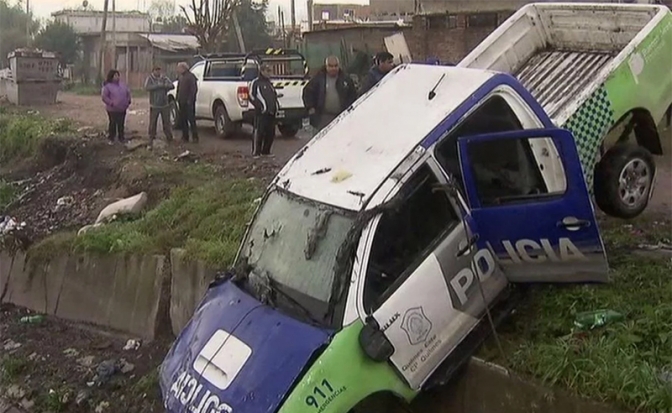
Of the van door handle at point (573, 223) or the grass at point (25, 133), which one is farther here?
the grass at point (25, 133)

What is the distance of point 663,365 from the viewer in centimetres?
555

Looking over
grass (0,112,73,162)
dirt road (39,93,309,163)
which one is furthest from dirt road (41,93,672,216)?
grass (0,112,73,162)

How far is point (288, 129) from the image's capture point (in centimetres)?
1709

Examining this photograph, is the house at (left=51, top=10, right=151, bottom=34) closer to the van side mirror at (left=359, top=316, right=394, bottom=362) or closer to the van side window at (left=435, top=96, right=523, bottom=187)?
the van side window at (left=435, top=96, right=523, bottom=187)

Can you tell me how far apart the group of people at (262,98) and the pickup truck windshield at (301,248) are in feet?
16.8

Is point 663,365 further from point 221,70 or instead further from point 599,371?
point 221,70

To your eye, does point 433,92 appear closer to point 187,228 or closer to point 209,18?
point 187,228

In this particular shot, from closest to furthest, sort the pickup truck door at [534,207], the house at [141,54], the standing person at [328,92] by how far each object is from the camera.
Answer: the pickup truck door at [534,207] → the standing person at [328,92] → the house at [141,54]

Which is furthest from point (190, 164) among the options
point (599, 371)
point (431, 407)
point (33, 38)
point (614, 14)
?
point (33, 38)

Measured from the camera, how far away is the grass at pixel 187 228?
988 centimetres

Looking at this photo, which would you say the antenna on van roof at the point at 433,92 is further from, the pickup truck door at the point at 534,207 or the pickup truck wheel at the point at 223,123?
the pickup truck wheel at the point at 223,123

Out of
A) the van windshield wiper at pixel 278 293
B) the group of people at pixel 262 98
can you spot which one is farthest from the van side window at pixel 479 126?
the group of people at pixel 262 98

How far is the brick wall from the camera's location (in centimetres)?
1830

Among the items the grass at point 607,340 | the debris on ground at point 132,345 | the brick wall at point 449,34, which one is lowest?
the debris on ground at point 132,345
